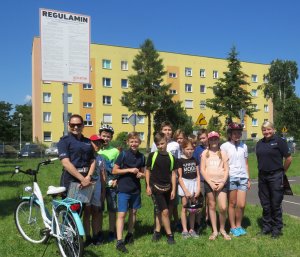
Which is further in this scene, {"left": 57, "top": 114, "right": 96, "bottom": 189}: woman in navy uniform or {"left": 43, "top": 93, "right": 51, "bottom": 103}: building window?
{"left": 43, "top": 93, "right": 51, "bottom": 103}: building window

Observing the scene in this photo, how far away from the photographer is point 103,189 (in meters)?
6.11

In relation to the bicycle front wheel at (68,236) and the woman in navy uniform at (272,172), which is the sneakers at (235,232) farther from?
the bicycle front wheel at (68,236)

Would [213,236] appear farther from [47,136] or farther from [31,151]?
[47,136]

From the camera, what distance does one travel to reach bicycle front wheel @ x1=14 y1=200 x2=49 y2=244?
19.7ft

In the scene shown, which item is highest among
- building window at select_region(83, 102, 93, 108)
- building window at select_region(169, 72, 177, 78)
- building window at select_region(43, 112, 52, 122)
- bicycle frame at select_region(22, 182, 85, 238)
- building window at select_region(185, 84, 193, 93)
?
building window at select_region(169, 72, 177, 78)

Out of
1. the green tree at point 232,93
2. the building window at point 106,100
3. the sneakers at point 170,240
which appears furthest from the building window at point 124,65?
the sneakers at point 170,240

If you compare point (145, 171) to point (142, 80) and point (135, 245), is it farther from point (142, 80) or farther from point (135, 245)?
point (142, 80)

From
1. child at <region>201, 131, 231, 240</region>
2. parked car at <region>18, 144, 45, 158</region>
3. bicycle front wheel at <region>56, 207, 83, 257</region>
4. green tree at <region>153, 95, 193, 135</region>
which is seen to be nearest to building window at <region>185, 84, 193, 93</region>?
green tree at <region>153, 95, 193, 135</region>

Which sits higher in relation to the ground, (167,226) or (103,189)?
(103,189)

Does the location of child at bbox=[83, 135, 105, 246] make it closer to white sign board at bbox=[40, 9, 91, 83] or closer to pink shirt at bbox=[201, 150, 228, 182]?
pink shirt at bbox=[201, 150, 228, 182]

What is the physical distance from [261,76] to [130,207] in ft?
232

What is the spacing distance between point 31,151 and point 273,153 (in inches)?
1301

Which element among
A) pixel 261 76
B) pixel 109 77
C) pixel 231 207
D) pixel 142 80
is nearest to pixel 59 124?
pixel 109 77

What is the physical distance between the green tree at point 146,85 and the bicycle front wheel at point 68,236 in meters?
44.6
